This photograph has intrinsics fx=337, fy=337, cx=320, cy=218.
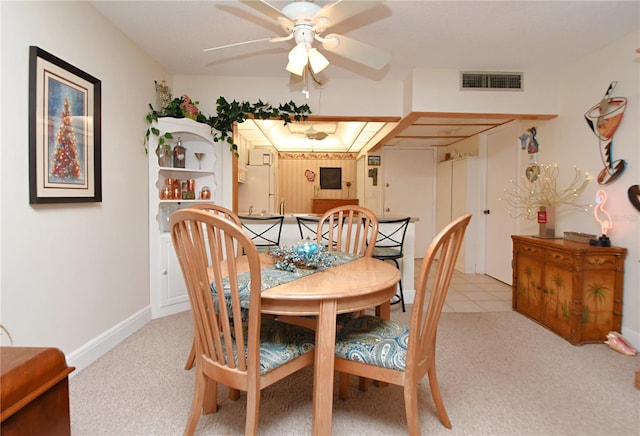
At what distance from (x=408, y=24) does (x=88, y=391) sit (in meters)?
3.05

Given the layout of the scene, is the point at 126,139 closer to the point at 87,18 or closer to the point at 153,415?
the point at 87,18

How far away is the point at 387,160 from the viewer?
19.9ft

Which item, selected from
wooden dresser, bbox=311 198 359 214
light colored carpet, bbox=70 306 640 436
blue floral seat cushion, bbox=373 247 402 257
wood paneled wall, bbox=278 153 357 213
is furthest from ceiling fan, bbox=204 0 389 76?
wood paneled wall, bbox=278 153 357 213

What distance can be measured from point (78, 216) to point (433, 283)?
6.89 feet

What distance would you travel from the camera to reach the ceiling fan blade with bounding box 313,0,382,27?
1.62m

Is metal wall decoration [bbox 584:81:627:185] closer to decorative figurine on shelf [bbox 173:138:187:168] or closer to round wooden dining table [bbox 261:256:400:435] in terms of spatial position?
round wooden dining table [bbox 261:256:400:435]

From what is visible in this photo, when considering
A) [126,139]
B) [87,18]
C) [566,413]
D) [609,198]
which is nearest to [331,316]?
[566,413]

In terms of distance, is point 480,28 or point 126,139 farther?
point 126,139

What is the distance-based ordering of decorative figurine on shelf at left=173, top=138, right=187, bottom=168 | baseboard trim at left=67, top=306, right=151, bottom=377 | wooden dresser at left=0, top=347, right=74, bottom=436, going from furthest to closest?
decorative figurine on shelf at left=173, top=138, right=187, bottom=168 < baseboard trim at left=67, top=306, right=151, bottom=377 < wooden dresser at left=0, top=347, right=74, bottom=436

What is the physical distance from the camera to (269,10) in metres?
1.71

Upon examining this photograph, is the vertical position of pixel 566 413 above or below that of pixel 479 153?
below

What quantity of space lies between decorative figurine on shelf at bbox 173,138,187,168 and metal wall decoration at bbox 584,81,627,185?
3618 mm

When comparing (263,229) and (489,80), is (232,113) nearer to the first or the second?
(263,229)

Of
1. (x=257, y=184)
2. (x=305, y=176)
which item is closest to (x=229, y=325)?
(x=257, y=184)
